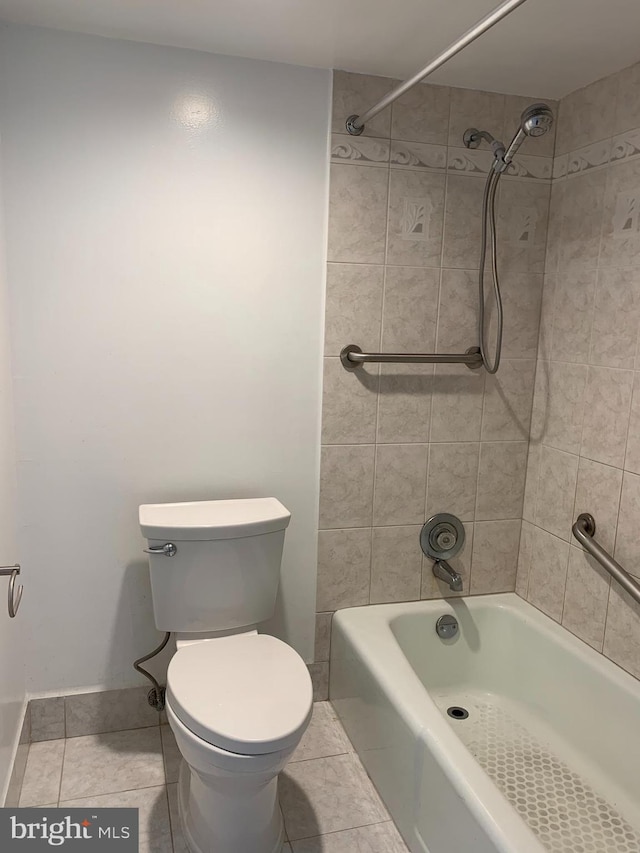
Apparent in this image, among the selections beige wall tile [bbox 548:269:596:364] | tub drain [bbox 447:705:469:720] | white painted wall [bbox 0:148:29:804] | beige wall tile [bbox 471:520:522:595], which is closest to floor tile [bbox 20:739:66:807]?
white painted wall [bbox 0:148:29:804]

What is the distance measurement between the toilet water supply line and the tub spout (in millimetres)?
962

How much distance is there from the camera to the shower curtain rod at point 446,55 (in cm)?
120

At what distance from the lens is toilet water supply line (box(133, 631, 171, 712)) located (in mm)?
2041

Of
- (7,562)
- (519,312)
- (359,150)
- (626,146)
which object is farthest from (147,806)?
(626,146)

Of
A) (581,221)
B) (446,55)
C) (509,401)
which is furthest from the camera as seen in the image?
(509,401)

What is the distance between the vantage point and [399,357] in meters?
2.07

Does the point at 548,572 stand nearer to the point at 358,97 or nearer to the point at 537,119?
the point at 537,119

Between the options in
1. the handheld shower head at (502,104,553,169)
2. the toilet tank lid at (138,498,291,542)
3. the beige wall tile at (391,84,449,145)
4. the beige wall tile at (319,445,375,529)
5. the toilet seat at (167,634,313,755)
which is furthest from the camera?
the beige wall tile at (319,445,375,529)

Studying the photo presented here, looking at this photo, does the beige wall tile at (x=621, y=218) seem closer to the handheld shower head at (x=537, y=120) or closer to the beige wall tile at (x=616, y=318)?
the beige wall tile at (x=616, y=318)

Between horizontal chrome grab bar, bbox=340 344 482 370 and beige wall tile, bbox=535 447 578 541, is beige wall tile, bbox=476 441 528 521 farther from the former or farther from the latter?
horizontal chrome grab bar, bbox=340 344 482 370

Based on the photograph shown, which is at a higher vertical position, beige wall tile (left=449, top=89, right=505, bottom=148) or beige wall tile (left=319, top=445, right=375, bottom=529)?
beige wall tile (left=449, top=89, right=505, bottom=148)

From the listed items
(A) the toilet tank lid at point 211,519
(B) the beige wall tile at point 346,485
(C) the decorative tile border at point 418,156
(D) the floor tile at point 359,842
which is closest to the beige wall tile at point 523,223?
(C) the decorative tile border at point 418,156

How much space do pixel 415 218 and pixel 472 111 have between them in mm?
401

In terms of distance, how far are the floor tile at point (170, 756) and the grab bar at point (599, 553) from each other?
4.71 feet
